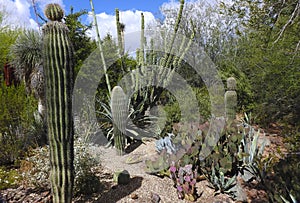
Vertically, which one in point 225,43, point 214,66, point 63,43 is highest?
point 225,43

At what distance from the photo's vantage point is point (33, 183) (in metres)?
3.28

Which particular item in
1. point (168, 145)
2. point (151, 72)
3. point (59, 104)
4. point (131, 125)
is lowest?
point (168, 145)

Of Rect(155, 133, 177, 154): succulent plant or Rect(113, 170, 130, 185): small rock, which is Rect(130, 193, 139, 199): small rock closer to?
Rect(113, 170, 130, 185): small rock

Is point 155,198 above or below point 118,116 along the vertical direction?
below

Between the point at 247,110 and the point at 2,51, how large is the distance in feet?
22.3

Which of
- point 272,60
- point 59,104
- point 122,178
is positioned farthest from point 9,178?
point 272,60

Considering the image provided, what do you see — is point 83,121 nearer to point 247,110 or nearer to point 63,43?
point 63,43

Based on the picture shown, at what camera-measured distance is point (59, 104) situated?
2.64m

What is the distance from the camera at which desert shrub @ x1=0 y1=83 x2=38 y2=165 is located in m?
4.40

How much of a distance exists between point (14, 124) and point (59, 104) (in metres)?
2.50

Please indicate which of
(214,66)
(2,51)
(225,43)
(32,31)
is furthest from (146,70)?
(225,43)

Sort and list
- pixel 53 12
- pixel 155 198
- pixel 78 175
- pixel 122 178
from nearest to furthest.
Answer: pixel 53 12, pixel 155 198, pixel 78 175, pixel 122 178

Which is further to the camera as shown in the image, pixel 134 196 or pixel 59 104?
pixel 134 196

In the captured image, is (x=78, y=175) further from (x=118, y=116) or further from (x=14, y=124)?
(x=14, y=124)
